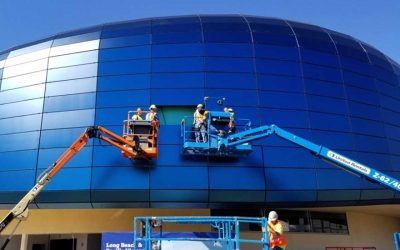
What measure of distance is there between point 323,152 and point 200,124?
237 inches

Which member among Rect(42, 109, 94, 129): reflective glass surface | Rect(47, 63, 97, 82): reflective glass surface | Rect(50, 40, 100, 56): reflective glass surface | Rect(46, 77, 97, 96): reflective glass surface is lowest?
Rect(42, 109, 94, 129): reflective glass surface

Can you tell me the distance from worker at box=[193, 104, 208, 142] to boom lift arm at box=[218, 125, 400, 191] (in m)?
0.97

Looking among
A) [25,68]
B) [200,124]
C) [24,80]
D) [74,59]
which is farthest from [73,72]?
[200,124]

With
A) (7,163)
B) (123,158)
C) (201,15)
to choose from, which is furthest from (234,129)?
(7,163)

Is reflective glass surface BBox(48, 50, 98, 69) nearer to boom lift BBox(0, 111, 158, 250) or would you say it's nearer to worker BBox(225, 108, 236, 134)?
boom lift BBox(0, 111, 158, 250)

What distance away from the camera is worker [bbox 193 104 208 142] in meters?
20.8

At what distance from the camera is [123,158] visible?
21.4 meters

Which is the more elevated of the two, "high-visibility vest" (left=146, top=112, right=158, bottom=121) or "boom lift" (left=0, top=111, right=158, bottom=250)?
"high-visibility vest" (left=146, top=112, right=158, bottom=121)

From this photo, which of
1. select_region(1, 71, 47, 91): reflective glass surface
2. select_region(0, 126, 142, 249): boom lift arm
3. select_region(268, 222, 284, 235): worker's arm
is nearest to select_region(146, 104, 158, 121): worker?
select_region(0, 126, 142, 249): boom lift arm

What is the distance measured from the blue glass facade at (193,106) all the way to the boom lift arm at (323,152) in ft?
5.30

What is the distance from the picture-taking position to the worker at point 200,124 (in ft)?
68.4

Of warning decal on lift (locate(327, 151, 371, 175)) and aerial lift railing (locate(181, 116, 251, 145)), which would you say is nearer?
warning decal on lift (locate(327, 151, 371, 175))

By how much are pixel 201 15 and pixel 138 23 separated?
4005 mm

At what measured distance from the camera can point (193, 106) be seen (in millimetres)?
22938
